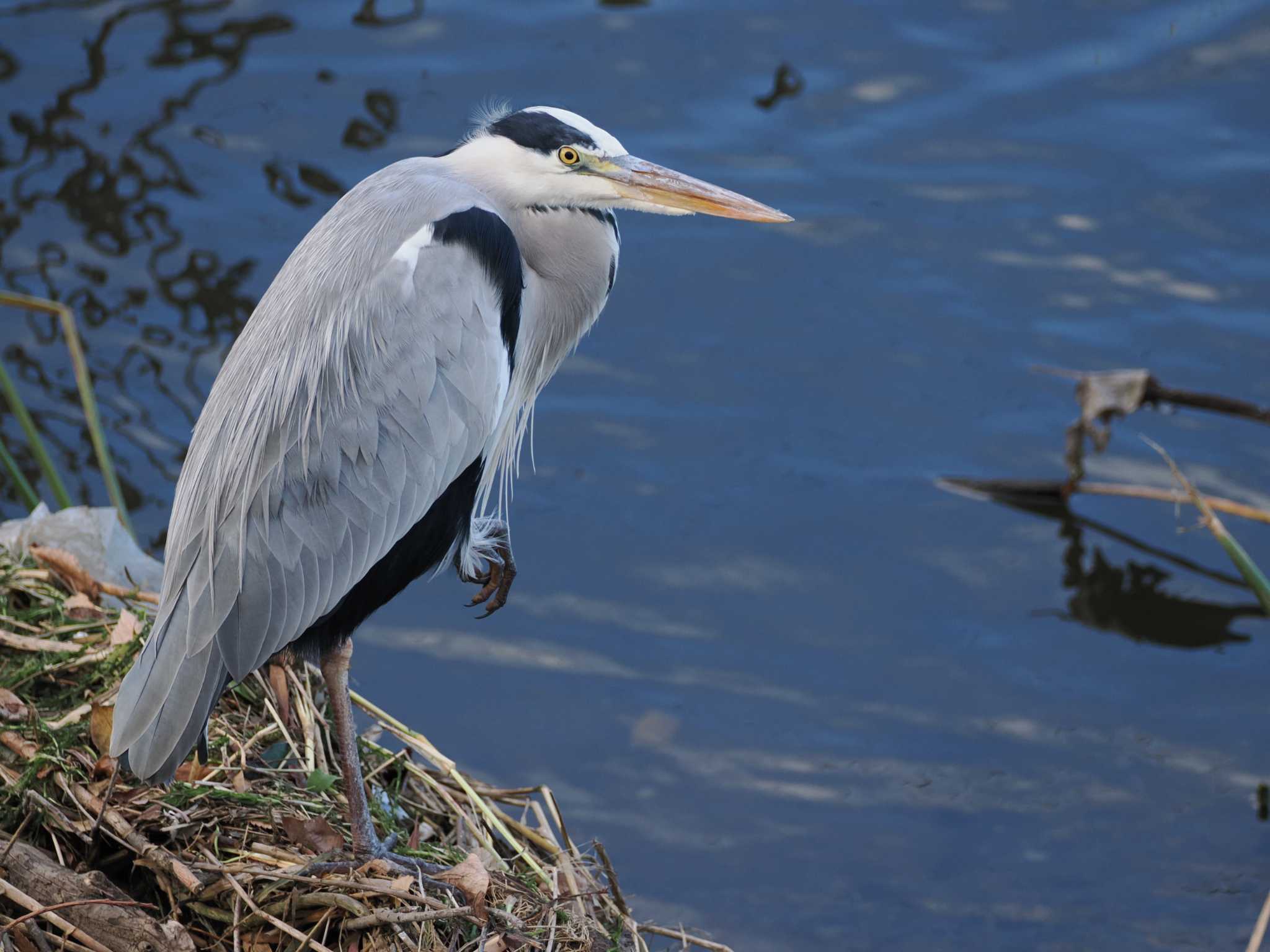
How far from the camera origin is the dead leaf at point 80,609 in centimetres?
352

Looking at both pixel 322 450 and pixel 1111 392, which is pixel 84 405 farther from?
pixel 1111 392

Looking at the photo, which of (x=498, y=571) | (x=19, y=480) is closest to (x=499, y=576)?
(x=498, y=571)

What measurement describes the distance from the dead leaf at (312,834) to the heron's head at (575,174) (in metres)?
1.48

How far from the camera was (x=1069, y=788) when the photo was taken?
4.80m

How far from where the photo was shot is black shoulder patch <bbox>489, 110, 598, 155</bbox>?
3445mm

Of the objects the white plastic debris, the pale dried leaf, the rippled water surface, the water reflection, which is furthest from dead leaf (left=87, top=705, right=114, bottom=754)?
the pale dried leaf

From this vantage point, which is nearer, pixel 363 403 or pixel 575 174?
pixel 363 403

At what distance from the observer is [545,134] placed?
345cm

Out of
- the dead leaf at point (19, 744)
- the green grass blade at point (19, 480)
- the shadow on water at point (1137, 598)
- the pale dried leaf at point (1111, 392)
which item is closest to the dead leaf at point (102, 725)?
the dead leaf at point (19, 744)

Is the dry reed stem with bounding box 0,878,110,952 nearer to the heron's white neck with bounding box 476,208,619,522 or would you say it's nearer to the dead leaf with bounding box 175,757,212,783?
the dead leaf with bounding box 175,757,212,783

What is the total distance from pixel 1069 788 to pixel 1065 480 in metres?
1.31

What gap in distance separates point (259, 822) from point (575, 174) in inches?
62.6

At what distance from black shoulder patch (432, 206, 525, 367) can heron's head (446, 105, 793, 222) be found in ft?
0.44

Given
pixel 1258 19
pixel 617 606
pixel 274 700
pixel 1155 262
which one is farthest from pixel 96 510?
pixel 1258 19
